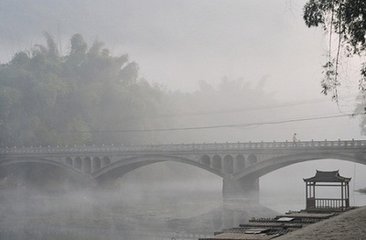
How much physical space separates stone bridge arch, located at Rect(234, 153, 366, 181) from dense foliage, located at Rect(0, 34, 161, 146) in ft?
125

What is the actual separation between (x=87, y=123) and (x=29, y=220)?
57.0 metres

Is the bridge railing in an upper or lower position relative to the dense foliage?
lower

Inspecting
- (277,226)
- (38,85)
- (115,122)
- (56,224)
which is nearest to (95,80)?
(115,122)

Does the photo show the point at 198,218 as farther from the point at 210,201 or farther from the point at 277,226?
the point at 277,226

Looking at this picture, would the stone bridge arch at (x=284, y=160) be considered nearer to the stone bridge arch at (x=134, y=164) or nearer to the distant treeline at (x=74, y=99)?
the stone bridge arch at (x=134, y=164)

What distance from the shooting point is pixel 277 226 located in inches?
1479

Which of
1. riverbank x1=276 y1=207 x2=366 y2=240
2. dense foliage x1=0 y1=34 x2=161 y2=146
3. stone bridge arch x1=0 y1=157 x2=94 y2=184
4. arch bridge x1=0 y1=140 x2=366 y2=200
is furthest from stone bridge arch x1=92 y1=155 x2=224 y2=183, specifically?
riverbank x1=276 y1=207 x2=366 y2=240

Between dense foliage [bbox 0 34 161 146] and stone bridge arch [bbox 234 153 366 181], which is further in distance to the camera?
dense foliage [bbox 0 34 161 146]

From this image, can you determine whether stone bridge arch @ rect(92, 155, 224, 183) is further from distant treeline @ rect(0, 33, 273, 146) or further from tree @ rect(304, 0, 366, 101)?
tree @ rect(304, 0, 366, 101)

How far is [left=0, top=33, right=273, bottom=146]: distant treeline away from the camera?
112125 millimetres

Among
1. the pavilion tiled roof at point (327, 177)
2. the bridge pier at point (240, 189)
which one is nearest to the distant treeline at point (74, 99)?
the bridge pier at point (240, 189)

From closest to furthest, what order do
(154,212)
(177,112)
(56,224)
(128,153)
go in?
(56,224) < (154,212) < (128,153) < (177,112)

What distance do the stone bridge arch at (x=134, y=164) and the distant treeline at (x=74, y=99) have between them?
504 inches

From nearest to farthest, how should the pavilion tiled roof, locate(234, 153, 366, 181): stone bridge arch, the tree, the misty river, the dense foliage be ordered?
the tree < the pavilion tiled roof < the misty river < locate(234, 153, 366, 181): stone bridge arch < the dense foliage
